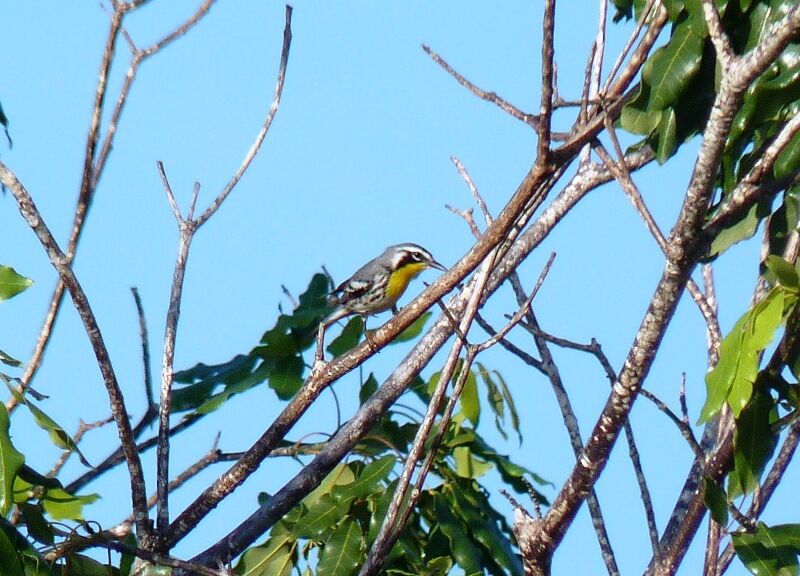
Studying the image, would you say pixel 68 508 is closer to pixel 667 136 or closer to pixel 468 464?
pixel 468 464

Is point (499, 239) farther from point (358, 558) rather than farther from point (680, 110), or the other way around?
point (358, 558)

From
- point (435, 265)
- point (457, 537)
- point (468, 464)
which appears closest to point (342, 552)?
point (457, 537)

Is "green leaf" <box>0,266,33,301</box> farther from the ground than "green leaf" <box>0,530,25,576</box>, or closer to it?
farther from the ground

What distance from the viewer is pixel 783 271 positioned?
11.0ft

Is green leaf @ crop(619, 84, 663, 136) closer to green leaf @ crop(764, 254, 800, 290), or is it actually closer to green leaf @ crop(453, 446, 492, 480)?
green leaf @ crop(764, 254, 800, 290)

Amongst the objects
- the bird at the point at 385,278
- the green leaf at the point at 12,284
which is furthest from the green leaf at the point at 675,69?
the bird at the point at 385,278

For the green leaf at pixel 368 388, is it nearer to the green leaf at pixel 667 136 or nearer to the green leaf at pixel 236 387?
the green leaf at pixel 236 387

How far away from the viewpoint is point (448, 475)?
4.72 metres

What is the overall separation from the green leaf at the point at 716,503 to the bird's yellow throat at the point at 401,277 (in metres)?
5.56

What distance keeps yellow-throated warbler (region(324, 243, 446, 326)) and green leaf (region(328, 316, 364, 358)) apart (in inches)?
126

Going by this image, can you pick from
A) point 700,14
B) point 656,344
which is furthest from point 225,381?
point 700,14

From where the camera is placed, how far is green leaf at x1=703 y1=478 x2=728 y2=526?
3.62 meters

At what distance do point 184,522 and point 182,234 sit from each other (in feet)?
3.83

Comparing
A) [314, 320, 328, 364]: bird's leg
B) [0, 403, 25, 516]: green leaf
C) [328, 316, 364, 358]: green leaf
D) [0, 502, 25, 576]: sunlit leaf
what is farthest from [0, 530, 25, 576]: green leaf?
[328, 316, 364, 358]: green leaf
